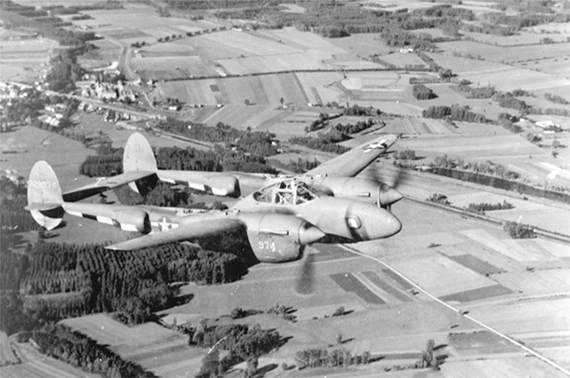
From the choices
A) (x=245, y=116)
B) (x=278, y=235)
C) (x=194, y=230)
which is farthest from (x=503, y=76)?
(x=194, y=230)

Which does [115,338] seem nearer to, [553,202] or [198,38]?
[553,202]

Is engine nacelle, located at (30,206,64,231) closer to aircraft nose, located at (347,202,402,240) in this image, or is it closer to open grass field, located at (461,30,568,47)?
aircraft nose, located at (347,202,402,240)

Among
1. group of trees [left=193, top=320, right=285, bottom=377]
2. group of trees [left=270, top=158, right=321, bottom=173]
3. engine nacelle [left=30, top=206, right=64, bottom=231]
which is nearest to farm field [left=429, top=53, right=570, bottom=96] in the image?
→ group of trees [left=270, top=158, right=321, bottom=173]

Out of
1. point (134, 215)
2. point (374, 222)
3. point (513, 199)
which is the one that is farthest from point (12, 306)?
point (513, 199)

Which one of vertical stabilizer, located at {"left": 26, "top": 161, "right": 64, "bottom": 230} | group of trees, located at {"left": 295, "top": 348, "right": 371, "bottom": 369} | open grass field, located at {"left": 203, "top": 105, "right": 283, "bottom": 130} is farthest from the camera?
open grass field, located at {"left": 203, "top": 105, "right": 283, "bottom": 130}

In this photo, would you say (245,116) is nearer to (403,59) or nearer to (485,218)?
(403,59)

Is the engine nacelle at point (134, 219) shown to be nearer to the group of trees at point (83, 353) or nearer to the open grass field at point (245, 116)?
the group of trees at point (83, 353)

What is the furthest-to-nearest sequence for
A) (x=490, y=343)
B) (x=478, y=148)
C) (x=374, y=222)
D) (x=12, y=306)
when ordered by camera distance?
(x=478, y=148), (x=12, y=306), (x=490, y=343), (x=374, y=222)
